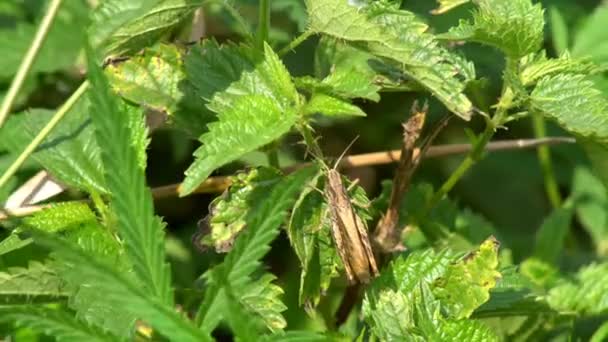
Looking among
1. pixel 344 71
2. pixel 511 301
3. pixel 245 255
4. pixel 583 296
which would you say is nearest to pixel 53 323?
pixel 245 255

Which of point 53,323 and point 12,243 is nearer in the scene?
point 53,323

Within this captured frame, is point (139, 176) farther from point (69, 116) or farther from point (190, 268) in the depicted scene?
point (190, 268)

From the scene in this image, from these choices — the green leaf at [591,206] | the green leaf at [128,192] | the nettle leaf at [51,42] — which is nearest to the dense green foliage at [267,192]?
the green leaf at [128,192]

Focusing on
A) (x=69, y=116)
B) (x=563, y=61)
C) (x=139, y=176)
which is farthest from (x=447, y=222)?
(x=139, y=176)

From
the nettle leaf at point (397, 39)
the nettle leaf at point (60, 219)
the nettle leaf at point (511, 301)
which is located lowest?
the nettle leaf at point (511, 301)

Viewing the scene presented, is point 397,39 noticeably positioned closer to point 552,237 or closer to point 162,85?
point 162,85

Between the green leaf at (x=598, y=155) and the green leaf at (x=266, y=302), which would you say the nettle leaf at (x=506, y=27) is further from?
the green leaf at (x=266, y=302)
